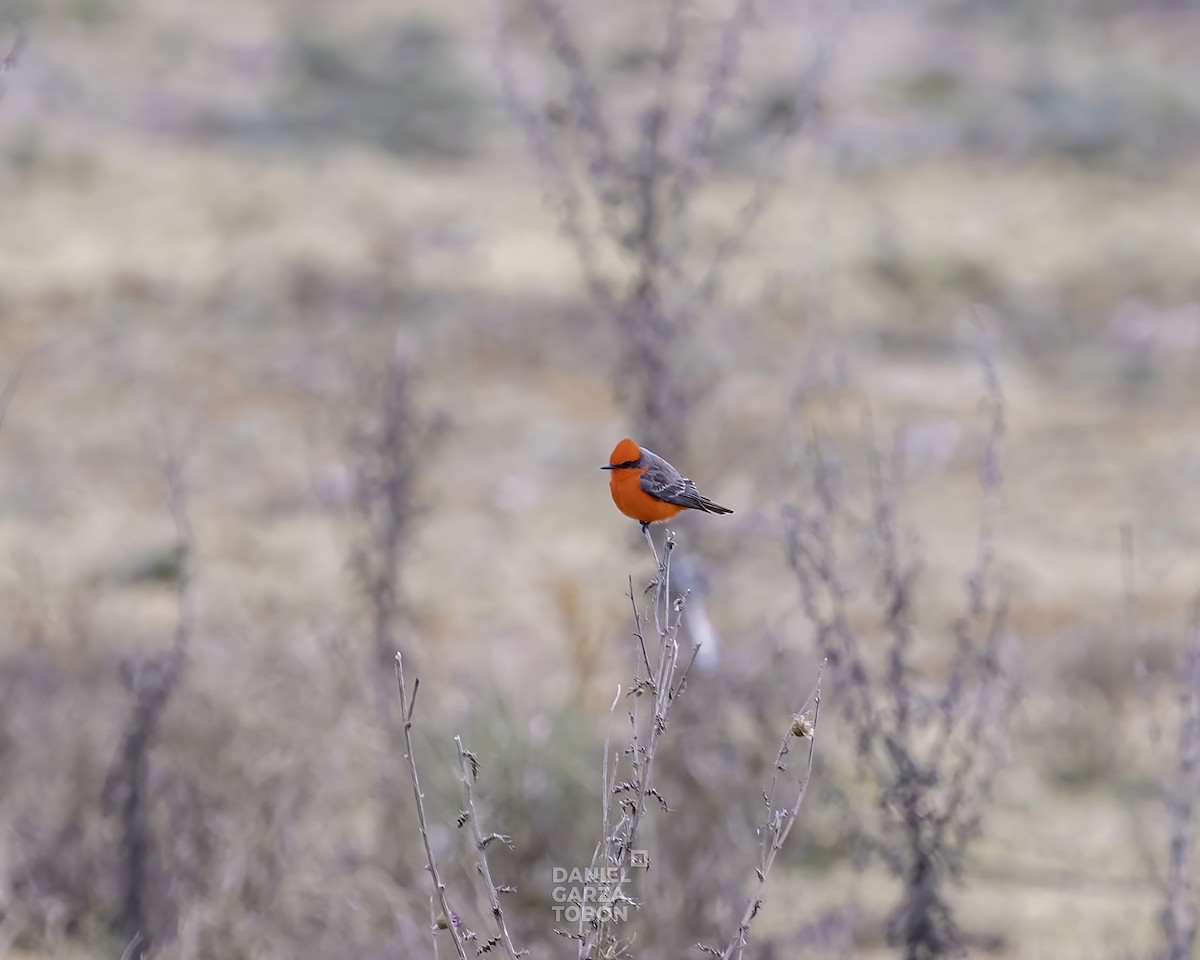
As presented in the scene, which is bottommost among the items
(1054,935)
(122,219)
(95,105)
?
(1054,935)

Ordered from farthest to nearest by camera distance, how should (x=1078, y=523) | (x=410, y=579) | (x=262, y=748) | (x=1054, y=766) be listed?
1. (x=1078, y=523)
2. (x=410, y=579)
3. (x=1054, y=766)
4. (x=262, y=748)

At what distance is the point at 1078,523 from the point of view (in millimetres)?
13492

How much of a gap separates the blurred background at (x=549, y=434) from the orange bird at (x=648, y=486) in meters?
0.70

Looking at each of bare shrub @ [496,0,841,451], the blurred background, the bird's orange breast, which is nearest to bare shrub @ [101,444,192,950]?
the blurred background

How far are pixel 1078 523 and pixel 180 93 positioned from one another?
20.1 meters

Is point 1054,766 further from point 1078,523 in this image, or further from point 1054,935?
point 1078,523

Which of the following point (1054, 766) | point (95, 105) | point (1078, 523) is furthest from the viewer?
point (95, 105)

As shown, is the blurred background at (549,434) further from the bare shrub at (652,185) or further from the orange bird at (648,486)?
the orange bird at (648,486)

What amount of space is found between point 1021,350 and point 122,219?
Result: 12.7 meters

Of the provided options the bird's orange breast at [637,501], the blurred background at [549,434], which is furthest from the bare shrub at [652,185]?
the bird's orange breast at [637,501]

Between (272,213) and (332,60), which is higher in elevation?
(332,60)

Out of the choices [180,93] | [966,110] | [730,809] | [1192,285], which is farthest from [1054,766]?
[180,93]

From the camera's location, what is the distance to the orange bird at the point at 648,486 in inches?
105

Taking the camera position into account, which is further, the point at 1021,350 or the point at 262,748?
the point at 1021,350
